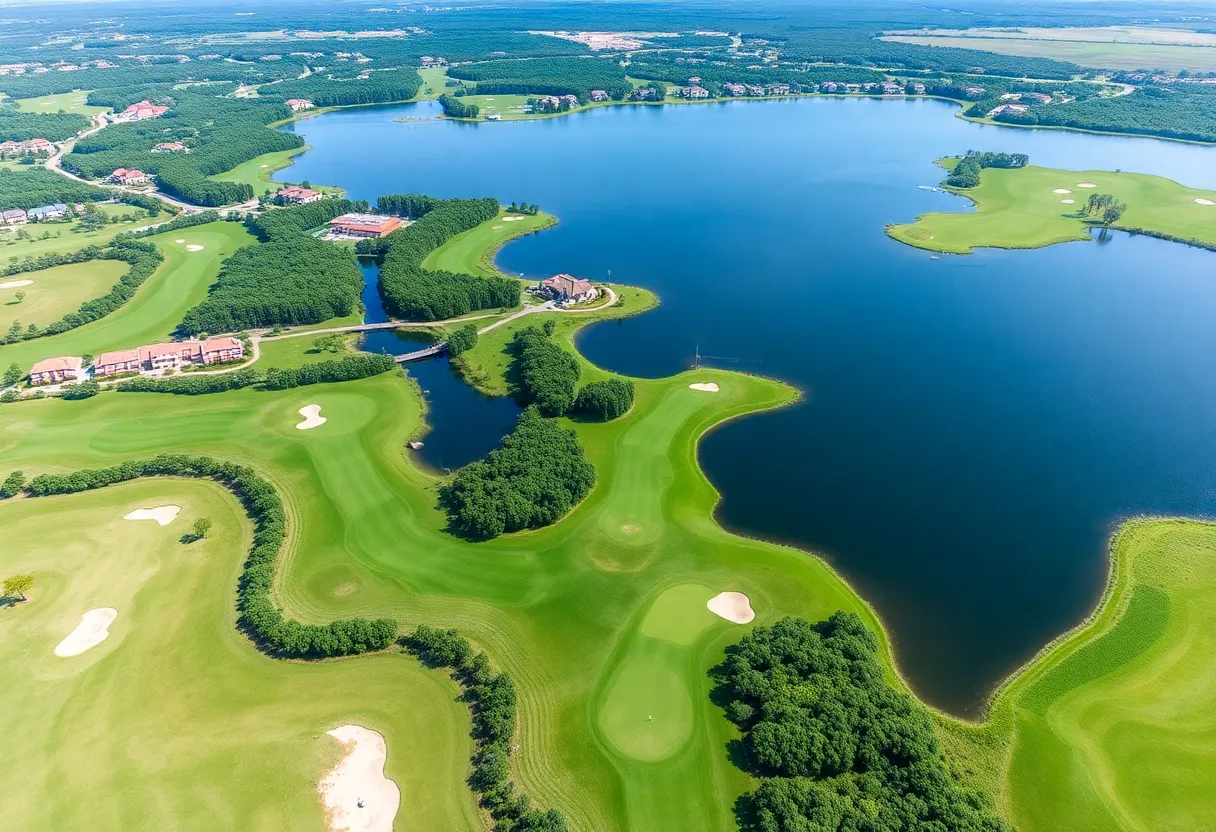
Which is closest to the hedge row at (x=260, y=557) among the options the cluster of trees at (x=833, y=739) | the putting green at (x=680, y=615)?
the putting green at (x=680, y=615)

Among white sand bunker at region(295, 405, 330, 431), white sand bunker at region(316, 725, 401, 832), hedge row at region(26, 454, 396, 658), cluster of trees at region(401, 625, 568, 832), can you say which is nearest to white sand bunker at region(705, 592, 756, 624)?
cluster of trees at region(401, 625, 568, 832)

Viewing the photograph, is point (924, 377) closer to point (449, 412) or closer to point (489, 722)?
point (449, 412)

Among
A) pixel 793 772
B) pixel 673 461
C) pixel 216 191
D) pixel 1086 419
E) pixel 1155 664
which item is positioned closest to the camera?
pixel 793 772

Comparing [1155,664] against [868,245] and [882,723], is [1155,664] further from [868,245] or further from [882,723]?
[868,245]

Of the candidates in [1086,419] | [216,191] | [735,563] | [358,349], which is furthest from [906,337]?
[216,191]

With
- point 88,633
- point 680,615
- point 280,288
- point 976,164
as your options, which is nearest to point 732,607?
point 680,615

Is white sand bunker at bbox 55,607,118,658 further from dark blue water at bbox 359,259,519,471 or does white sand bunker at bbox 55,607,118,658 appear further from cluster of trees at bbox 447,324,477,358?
cluster of trees at bbox 447,324,477,358

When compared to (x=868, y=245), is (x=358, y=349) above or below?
below
